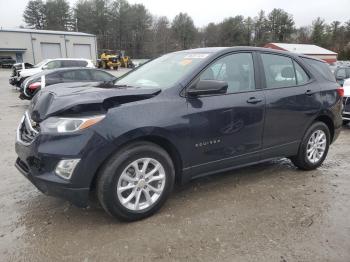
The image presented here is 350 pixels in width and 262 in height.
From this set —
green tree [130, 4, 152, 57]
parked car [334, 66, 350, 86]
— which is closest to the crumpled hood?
parked car [334, 66, 350, 86]

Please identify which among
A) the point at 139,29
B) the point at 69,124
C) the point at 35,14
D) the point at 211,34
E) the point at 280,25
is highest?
the point at 35,14

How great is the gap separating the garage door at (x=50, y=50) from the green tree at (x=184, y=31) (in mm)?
37498

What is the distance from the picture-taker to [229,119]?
3748mm

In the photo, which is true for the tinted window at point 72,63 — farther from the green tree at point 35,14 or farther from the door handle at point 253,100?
the green tree at point 35,14

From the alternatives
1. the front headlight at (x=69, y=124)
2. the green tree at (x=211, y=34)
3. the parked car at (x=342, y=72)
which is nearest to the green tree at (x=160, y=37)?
the green tree at (x=211, y=34)

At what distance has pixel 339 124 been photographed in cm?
518

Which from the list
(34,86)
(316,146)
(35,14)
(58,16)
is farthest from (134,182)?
(35,14)

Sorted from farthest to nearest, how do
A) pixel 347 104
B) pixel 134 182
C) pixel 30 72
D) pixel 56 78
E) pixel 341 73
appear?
pixel 30 72, pixel 341 73, pixel 56 78, pixel 347 104, pixel 134 182

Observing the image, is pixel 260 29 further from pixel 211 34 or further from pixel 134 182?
pixel 134 182

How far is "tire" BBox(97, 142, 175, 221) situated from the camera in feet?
10.0

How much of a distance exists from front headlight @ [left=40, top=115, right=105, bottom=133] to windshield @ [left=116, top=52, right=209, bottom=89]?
907mm

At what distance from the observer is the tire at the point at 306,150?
15.5 feet

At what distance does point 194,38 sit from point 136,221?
275 feet

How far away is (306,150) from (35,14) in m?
87.2
